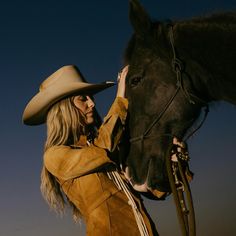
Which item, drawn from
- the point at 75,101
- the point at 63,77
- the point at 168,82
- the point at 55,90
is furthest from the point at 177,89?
the point at 63,77

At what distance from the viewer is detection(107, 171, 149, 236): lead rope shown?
149 inches

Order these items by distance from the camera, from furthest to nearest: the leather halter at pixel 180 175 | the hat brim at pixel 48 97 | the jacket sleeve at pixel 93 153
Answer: the hat brim at pixel 48 97, the jacket sleeve at pixel 93 153, the leather halter at pixel 180 175

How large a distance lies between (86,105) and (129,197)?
994 mm

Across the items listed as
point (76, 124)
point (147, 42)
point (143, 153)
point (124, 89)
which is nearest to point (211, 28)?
point (147, 42)

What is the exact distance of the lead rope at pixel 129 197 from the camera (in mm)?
3781

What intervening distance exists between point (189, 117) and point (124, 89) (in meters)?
0.59

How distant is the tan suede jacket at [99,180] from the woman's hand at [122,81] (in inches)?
4.1

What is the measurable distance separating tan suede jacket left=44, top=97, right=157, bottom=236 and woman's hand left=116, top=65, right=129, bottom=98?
10 centimetres

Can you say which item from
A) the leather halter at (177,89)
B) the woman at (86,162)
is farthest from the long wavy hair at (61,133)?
the leather halter at (177,89)

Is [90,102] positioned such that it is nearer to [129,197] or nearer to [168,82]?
[168,82]

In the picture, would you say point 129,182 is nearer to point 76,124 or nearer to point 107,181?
point 107,181

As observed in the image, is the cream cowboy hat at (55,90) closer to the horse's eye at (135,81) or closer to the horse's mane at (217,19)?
the horse's eye at (135,81)

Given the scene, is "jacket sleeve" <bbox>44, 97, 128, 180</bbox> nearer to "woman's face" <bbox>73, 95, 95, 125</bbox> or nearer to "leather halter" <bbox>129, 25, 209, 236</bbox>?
"leather halter" <bbox>129, 25, 209, 236</bbox>

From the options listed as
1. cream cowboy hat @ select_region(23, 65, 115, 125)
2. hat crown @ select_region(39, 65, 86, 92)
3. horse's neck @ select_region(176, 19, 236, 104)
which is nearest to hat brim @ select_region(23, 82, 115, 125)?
cream cowboy hat @ select_region(23, 65, 115, 125)
